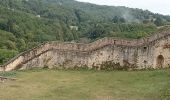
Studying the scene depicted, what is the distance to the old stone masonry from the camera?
2997 centimetres

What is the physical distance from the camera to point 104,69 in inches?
1220

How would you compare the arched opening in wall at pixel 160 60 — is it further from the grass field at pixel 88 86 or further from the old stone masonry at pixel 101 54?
the grass field at pixel 88 86

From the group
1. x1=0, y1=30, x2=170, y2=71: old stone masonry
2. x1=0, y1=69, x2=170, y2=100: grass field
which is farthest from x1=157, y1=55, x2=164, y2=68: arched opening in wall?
x1=0, y1=69, x2=170, y2=100: grass field

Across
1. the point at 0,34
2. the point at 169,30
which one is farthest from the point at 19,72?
the point at 0,34

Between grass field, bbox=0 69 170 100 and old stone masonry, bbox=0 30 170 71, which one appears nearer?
grass field, bbox=0 69 170 100

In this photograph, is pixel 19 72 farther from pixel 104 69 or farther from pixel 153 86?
pixel 153 86

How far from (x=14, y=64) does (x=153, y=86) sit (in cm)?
1239

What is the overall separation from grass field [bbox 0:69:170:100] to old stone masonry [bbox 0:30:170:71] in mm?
1761

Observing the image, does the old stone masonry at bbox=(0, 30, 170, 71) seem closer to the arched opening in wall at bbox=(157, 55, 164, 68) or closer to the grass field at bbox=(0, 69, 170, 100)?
the arched opening in wall at bbox=(157, 55, 164, 68)

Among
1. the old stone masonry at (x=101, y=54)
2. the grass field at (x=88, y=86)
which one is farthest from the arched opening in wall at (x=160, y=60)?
the grass field at (x=88, y=86)

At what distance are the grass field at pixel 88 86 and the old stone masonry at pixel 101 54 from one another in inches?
69.3

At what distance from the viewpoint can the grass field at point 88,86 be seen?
21.8 m

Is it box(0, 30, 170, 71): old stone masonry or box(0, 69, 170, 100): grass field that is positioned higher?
box(0, 30, 170, 71): old stone masonry

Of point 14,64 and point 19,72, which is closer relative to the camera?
point 19,72
